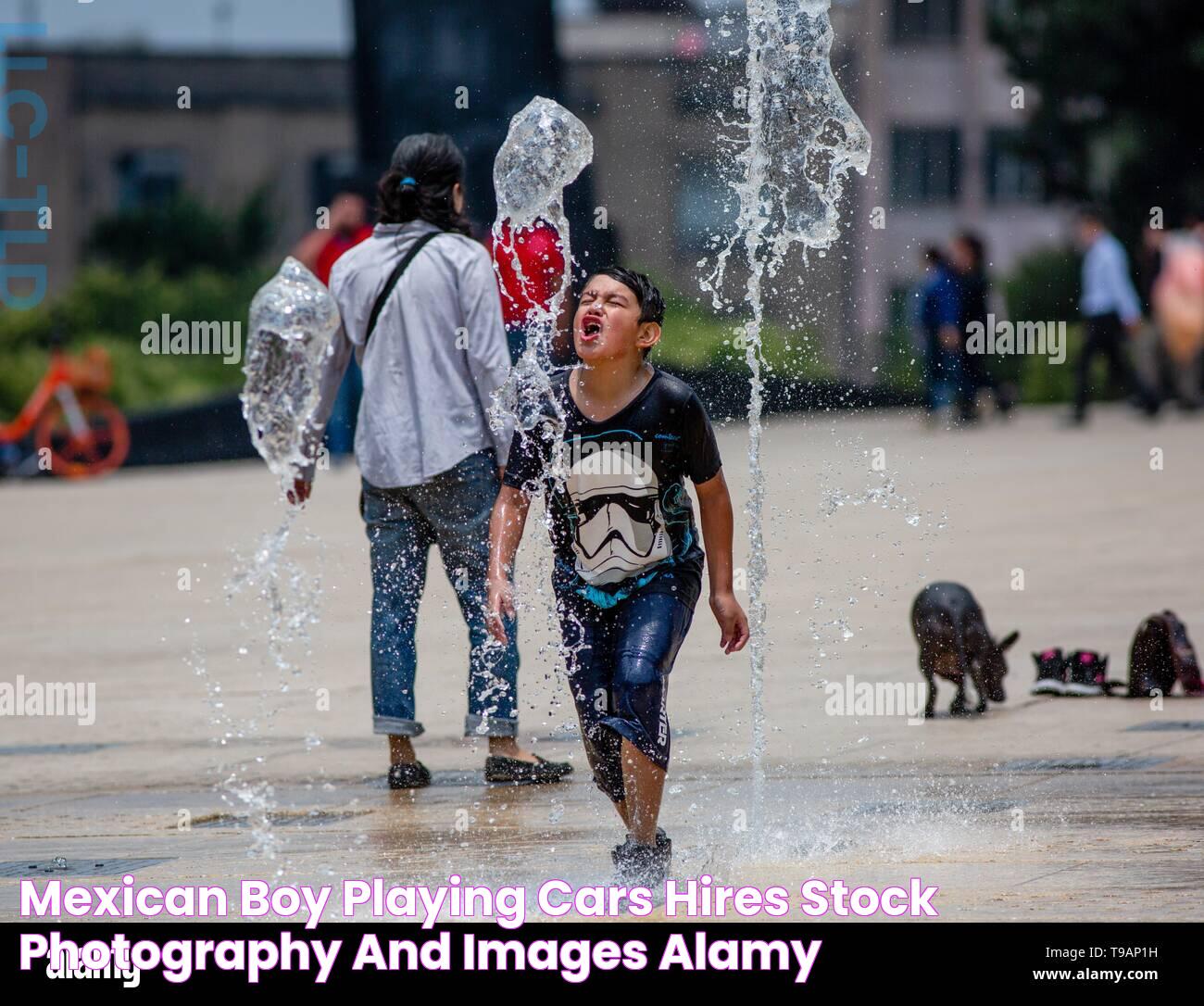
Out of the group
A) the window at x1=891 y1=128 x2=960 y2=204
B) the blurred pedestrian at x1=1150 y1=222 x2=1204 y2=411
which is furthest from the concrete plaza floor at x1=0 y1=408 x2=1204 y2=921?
the window at x1=891 y1=128 x2=960 y2=204

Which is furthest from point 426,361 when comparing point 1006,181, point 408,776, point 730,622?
point 1006,181

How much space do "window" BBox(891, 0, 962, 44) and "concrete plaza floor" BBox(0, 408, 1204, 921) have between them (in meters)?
40.2

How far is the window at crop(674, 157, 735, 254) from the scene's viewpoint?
121 ft

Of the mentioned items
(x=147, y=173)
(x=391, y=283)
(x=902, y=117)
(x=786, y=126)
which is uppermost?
(x=902, y=117)

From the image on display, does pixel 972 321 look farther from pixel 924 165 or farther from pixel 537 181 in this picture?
pixel 924 165

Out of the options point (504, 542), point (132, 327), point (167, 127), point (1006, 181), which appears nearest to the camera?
point (504, 542)

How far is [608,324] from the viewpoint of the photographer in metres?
5.51

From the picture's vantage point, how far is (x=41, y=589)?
12.6m

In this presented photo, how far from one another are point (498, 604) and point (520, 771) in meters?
1.64

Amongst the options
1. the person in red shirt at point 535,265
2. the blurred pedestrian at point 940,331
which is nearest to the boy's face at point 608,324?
the person in red shirt at point 535,265

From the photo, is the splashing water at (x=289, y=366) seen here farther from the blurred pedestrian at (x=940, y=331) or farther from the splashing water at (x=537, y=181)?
the blurred pedestrian at (x=940, y=331)

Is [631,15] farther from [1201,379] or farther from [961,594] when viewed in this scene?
[961,594]

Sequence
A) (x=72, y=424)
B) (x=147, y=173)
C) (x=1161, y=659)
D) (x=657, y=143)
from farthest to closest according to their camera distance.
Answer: (x=147, y=173) → (x=657, y=143) → (x=72, y=424) → (x=1161, y=659)
